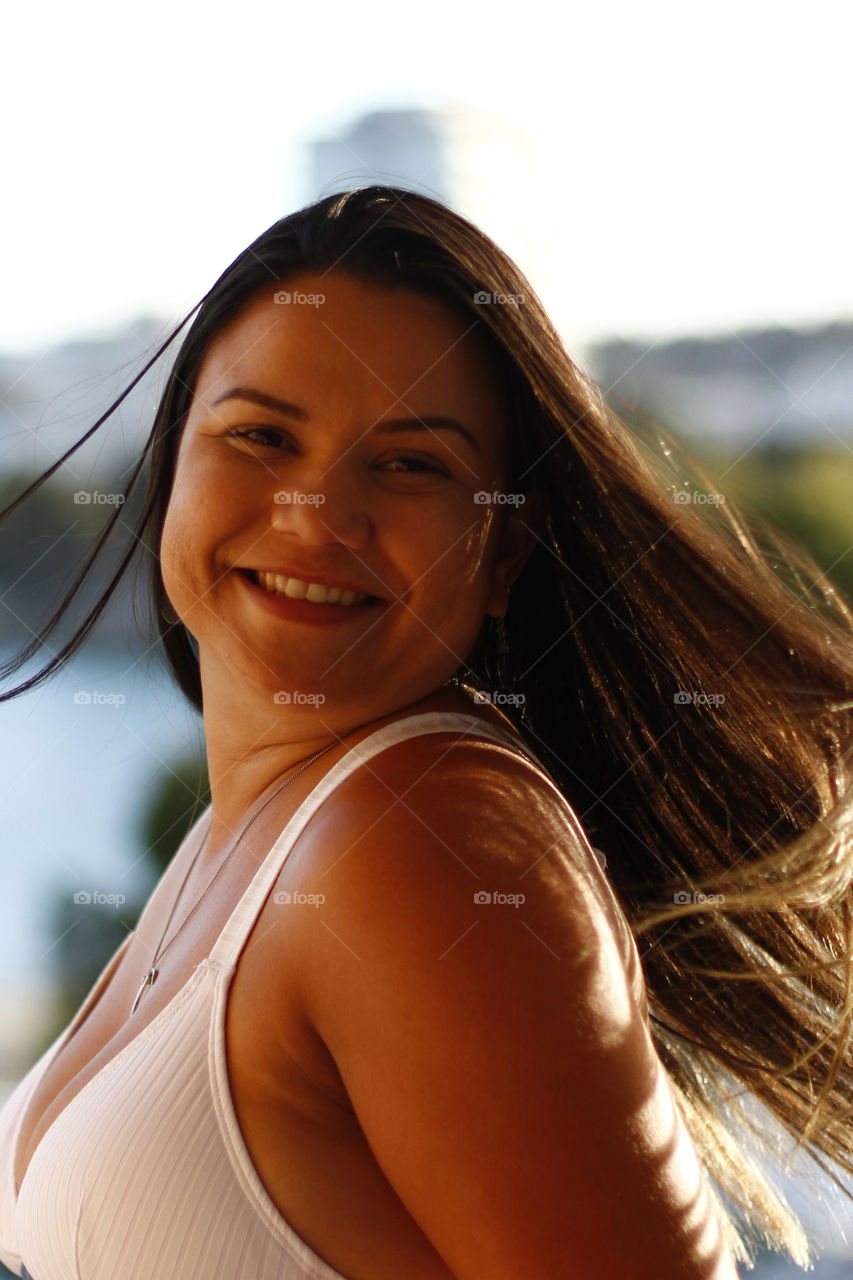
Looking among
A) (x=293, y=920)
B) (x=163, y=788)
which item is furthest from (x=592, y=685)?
(x=163, y=788)

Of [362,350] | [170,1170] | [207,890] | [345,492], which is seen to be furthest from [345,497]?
[170,1170]

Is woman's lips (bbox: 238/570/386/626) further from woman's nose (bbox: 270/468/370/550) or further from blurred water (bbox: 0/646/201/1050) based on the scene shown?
blurred water (bbox: 0/646/201/1050)

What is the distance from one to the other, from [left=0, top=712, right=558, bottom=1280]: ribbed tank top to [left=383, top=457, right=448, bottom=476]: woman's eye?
25 cm

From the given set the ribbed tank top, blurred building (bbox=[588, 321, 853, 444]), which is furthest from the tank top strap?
blurred building (bbox=[588, 321, 853, 444])

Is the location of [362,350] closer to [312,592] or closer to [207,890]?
[312,592]

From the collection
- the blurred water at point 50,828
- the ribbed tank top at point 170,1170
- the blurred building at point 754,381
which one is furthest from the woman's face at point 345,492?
the blurred building at point 754,381

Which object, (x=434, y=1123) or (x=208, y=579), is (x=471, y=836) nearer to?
(x=434, y=1123)

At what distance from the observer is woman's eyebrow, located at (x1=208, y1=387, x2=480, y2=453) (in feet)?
3.04

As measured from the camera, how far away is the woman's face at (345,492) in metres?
0.93

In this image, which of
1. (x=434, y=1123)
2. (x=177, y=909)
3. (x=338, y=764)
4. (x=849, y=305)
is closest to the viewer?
(x=434, y=1123)

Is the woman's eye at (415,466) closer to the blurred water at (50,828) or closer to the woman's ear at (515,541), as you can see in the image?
the woman's ear at (515,541)

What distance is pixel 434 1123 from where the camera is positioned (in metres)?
0.66

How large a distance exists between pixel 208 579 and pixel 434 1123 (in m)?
0.50

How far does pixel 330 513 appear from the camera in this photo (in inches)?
36.2
